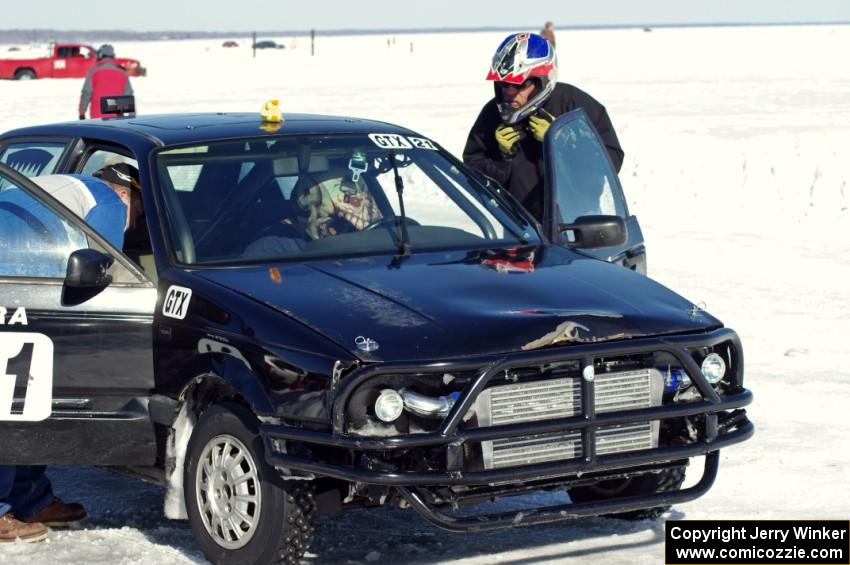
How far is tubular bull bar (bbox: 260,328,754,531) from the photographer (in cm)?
476

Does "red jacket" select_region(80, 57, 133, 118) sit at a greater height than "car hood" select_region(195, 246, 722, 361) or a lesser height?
greater

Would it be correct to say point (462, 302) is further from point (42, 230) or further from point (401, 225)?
point (42, 230)

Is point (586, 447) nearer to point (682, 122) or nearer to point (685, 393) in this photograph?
point (685, 393)

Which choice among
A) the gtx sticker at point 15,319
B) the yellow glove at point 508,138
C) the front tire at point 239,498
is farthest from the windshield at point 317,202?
the yellow glove at point 508,138

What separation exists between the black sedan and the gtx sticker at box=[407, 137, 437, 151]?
3.9 inches

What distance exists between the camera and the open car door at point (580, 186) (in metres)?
6.79

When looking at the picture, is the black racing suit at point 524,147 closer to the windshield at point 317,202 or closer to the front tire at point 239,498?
the windshield at point 317,202

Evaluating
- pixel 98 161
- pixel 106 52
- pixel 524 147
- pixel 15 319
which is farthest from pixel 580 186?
pixel 106 52

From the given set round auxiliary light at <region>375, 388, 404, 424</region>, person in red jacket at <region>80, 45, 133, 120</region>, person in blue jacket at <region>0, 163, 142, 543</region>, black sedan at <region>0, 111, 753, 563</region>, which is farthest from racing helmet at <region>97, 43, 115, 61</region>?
round auxiliary light at <region>375, 388, 404, 424</region>

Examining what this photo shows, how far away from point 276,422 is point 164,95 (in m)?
33.2

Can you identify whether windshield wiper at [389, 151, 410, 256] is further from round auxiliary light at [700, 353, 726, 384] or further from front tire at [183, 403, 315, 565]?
round auxiliary light at [700, 353, 726, 384]

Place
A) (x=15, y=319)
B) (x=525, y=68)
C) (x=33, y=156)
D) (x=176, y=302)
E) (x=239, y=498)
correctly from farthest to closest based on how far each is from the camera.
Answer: (x=525, y=68)
(x=33, y=156)
(x=15, y=319)
(x=176, y=302)
(x=239, y=498)

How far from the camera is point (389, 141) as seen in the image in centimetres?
666

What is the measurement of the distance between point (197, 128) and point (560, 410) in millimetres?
2291
